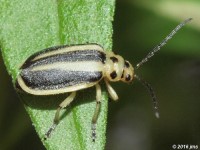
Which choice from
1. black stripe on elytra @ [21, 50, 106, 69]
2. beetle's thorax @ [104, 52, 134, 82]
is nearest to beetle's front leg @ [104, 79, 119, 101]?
beetle's thorax @ [104, 52, 134, 82]

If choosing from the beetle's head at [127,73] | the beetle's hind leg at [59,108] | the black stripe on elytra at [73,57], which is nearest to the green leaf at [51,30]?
the beetle's hind leg at [59,108]

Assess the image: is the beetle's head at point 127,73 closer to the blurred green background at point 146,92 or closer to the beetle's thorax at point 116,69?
the beetle's thorax at point 116,69

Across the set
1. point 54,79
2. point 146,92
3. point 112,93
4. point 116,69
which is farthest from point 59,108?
point 146,92

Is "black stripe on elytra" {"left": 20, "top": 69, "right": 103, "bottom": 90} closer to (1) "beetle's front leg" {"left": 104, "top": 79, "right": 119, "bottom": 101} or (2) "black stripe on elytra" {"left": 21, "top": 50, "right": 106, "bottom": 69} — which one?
(2) "black stripe on elytra" {"left": 21, "top": 50, "right": 106, "bottom": 69}

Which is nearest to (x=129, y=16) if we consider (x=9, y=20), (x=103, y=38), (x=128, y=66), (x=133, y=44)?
(x=133, y=44)

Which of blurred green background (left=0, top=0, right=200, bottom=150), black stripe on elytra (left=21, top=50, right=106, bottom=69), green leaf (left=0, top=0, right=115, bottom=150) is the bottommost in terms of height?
blurred green background (left=0, top=0, right=200, bottom=150)

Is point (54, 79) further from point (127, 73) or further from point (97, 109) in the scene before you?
point (127, 73)
